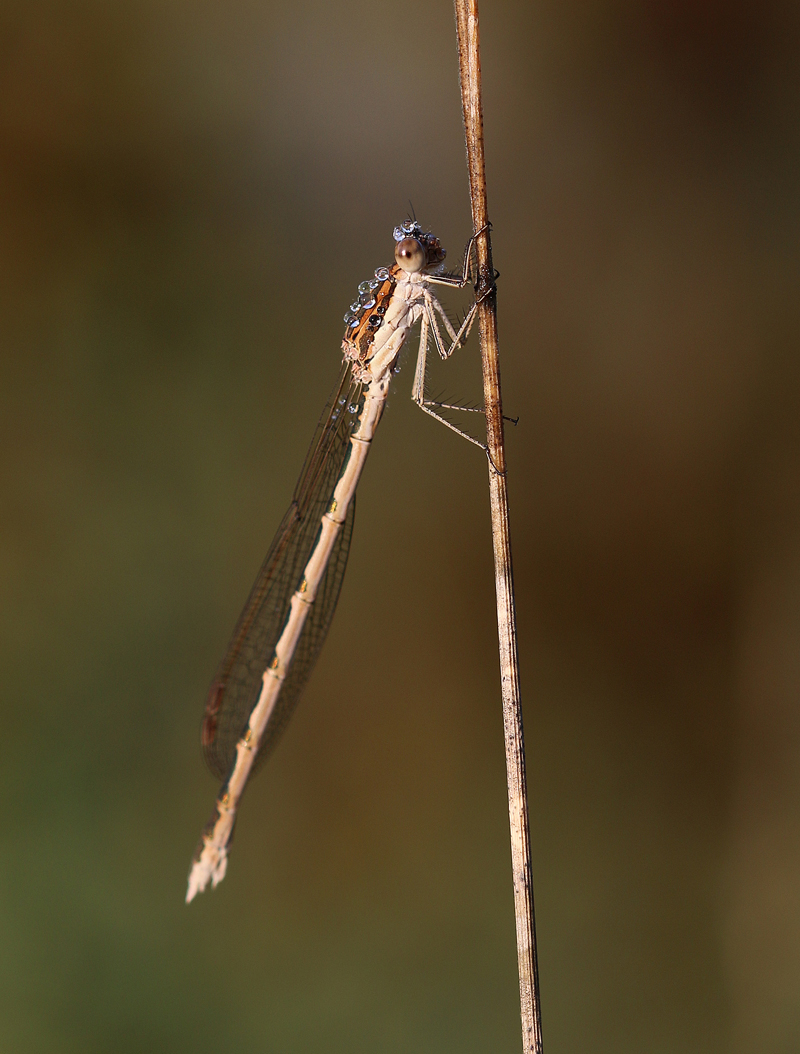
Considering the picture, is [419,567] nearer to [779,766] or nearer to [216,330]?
[216,330]

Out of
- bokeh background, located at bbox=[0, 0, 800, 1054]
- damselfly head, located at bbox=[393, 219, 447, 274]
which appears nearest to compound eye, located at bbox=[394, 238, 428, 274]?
damselfly head, located at bbox=[393, 219, 447, 274]

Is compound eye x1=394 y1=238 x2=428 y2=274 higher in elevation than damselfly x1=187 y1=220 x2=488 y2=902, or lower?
higher

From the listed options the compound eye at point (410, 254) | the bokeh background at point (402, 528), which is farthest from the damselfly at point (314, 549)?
the bokeh background at point (402, 528)

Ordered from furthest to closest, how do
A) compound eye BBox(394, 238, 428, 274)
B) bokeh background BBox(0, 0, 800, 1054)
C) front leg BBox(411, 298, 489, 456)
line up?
1. bokeh background BBox(0, 0, 800, 1054)
2. front leg BBox(411, 298, 489, 456)
3. compound eye BBox(394, 238, 428, 274)

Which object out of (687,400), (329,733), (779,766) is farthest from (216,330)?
(779,766)

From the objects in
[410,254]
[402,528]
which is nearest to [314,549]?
[410,254]

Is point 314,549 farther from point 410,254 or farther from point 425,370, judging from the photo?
point 410,254

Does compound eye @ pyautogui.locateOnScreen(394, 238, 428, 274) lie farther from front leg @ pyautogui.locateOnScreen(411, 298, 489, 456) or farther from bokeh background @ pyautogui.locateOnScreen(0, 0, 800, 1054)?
bokeh background @ pyautogui.locateOnScreen(0, 0, 800, 1054)

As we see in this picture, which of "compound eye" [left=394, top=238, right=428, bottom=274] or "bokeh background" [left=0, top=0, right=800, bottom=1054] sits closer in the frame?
"compound eye" [left=394, top=238, right=428, bottom=274]

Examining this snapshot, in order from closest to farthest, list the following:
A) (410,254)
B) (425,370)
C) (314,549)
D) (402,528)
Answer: (410,254) → (425,370) → (314,549) → (402,528)
